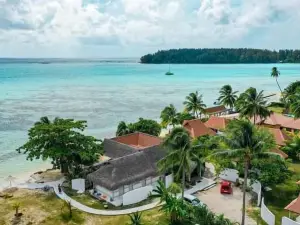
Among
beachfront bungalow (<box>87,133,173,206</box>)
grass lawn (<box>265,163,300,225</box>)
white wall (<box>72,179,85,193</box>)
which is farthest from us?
white wall (<box>72,179,85,193</box>)

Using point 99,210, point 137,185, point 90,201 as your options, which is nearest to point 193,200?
point 137,185

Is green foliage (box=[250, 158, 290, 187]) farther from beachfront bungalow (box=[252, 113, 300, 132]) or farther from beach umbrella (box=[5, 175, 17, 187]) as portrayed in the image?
beach umbrella (box=[5, 175, 17, 187])

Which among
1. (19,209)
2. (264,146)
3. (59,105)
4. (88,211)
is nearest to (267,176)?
(264,146)

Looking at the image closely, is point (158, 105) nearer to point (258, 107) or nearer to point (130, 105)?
point (130, 105)

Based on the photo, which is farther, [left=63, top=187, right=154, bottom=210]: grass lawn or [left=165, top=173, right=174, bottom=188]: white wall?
[left=165, top=173, right=174, bottom=188]: white wall

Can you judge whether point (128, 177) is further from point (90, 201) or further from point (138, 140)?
point (138, 140)

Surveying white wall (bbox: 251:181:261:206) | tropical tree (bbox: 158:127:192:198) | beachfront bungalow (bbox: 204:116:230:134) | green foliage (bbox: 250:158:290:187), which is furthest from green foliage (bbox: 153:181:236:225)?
beachfront bungalow (bbox: 204:116:230:134)

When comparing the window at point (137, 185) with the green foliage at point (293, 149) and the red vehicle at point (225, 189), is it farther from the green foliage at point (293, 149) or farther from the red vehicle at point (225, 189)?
the green foliage at point (293, 149)
